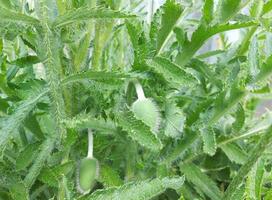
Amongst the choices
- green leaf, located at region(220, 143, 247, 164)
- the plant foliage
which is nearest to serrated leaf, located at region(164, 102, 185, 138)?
the plant foliage

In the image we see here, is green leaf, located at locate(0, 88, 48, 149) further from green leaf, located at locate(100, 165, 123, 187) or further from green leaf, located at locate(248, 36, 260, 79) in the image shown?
green leaf, located at locate(248, 36, 260, 79)

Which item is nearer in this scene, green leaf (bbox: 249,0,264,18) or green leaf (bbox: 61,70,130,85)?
green leaf (bbox: 61,70,130,85)

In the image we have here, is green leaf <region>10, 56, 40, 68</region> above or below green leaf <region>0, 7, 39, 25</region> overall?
below

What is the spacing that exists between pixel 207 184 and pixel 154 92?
0.43 ft

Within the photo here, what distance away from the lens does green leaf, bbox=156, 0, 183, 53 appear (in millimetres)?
520

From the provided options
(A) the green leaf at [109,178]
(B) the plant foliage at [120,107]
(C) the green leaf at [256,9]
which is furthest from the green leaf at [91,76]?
(C) the green leaf at [256,9]

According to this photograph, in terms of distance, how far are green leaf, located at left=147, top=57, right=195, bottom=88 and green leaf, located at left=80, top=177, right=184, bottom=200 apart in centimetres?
10

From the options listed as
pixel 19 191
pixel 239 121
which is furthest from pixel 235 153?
pixel 19 191

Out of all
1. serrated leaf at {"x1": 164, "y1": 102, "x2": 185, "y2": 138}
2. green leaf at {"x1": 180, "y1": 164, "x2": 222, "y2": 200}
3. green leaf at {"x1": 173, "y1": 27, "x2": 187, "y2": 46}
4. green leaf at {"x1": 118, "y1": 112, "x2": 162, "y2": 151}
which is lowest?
green leaf at {"x1": 180, "y1": 164, "x2": 222, "y2": 200}

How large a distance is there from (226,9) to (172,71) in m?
0.11

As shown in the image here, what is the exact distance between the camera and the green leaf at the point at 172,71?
1.68ft

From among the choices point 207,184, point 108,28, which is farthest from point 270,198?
point 108,28

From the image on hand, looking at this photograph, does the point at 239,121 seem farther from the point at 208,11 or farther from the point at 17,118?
the point at 17,118

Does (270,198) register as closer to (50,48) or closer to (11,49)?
(50,48)
